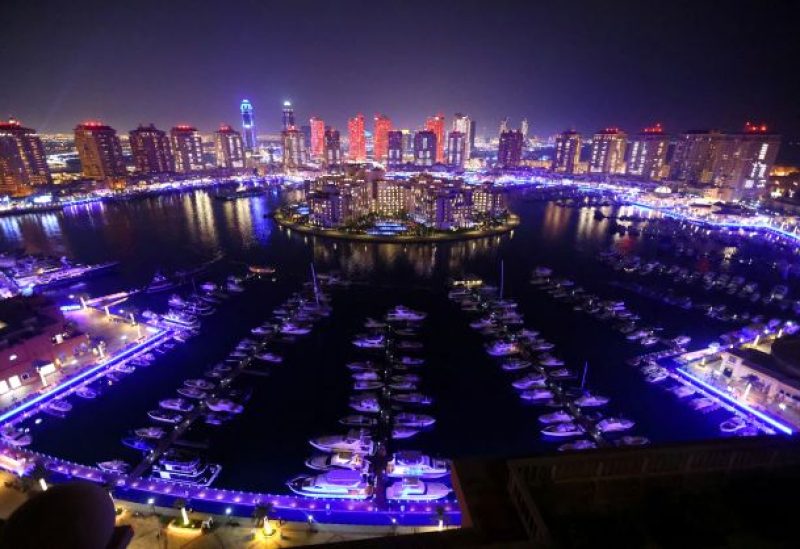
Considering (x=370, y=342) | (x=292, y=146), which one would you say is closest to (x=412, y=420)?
(x=370, y=342)

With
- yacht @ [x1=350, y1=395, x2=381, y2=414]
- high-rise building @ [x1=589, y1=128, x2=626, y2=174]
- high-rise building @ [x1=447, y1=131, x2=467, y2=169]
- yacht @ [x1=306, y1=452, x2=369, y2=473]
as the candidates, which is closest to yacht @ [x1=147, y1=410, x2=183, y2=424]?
yacht @ [x1=306, y1=452, x2=369, y2=473]

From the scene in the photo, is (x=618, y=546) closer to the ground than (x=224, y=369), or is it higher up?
higher up

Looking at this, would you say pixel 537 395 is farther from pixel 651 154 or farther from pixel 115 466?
pixel 651 154

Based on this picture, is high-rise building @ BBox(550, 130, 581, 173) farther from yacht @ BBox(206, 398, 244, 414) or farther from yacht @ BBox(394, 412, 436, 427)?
yacht @ BBox(206, 398, 244, 414)

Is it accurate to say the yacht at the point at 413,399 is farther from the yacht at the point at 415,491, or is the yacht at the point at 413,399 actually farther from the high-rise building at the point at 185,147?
the high-rise building at the point at 185,147

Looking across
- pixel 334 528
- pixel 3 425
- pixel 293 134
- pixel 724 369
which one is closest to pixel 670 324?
pixel 724 369

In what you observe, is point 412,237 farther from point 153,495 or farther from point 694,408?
point 153,495
